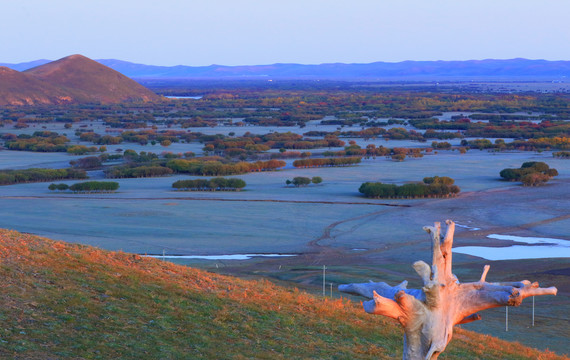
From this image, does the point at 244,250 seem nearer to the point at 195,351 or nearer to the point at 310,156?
the point at 195,351

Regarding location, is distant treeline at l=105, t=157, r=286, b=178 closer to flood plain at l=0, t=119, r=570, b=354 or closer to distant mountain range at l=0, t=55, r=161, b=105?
flood plain at l=0, t=119, r=570, b=354

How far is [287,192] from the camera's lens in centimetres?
4528

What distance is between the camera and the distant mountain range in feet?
521

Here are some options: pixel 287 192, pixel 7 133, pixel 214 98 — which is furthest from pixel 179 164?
pixel 214 98

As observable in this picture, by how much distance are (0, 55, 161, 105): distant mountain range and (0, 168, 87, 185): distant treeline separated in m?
105

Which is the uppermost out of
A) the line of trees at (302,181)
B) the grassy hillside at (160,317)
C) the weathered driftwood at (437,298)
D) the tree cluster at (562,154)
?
the weathered driftwood at (437,298)

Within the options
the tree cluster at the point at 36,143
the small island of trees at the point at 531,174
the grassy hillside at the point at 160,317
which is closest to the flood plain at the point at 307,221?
the small island of trees at the point at 531,174

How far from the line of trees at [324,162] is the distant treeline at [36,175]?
16.7m

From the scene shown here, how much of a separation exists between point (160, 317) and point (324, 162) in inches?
1932

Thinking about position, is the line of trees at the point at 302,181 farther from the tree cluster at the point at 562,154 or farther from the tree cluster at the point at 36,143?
the tree cluster at the point at 36,143

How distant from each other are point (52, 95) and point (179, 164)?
115 metres

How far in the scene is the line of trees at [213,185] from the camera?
4778cm

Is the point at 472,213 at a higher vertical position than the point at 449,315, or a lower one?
lower

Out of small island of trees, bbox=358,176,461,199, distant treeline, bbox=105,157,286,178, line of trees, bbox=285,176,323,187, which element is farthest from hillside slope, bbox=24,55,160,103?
small island of trees, bbox=358,176,461,199
